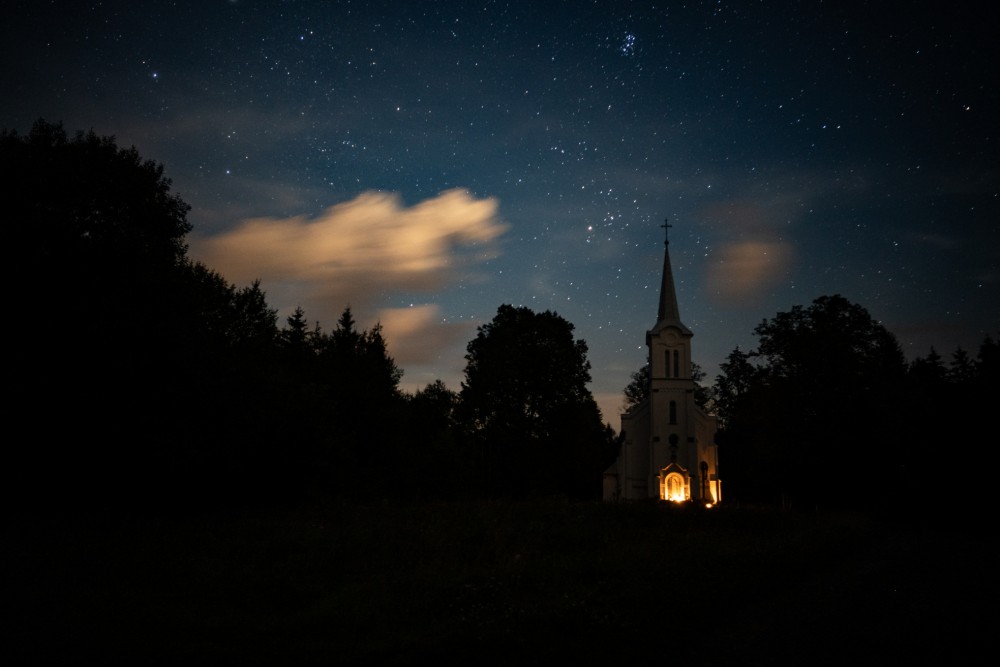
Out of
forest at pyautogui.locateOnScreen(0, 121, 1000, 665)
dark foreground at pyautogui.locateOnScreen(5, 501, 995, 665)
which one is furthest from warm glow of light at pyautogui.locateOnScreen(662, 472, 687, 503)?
dark foreground at pyautogui.locateOnScreen(5, 501, 995, 665)

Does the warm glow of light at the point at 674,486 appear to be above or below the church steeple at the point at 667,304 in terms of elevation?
below

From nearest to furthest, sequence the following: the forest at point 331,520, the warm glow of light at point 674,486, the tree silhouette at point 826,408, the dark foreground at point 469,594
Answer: the dark foreground at point 469,594, the forest at point 331,520, the tree silhouette at point 826,408, the warm glow of light at point 674,486

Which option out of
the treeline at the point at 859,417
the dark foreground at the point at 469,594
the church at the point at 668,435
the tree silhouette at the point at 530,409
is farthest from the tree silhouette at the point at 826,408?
the dark foreground at the point at 469,594

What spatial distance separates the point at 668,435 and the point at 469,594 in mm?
44434

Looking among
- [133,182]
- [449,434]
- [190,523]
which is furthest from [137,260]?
[449,434]

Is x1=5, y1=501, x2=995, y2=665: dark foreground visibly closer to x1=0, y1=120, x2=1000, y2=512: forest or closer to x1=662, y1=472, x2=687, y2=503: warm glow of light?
x1=0, y1=120, x2=1000, y2=512: forest

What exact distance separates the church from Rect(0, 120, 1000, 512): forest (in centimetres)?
351

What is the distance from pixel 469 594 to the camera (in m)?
9.49

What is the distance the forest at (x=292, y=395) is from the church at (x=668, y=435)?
138 inches

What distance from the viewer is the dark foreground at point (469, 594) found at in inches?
286

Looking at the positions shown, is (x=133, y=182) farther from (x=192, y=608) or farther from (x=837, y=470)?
(x=837, y=470)

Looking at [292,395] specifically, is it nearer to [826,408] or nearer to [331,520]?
[331,520]

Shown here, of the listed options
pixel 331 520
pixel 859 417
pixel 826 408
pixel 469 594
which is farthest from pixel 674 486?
pixel 469 594

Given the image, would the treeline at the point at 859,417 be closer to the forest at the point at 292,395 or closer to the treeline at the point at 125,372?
the forest at the point at 292,395
